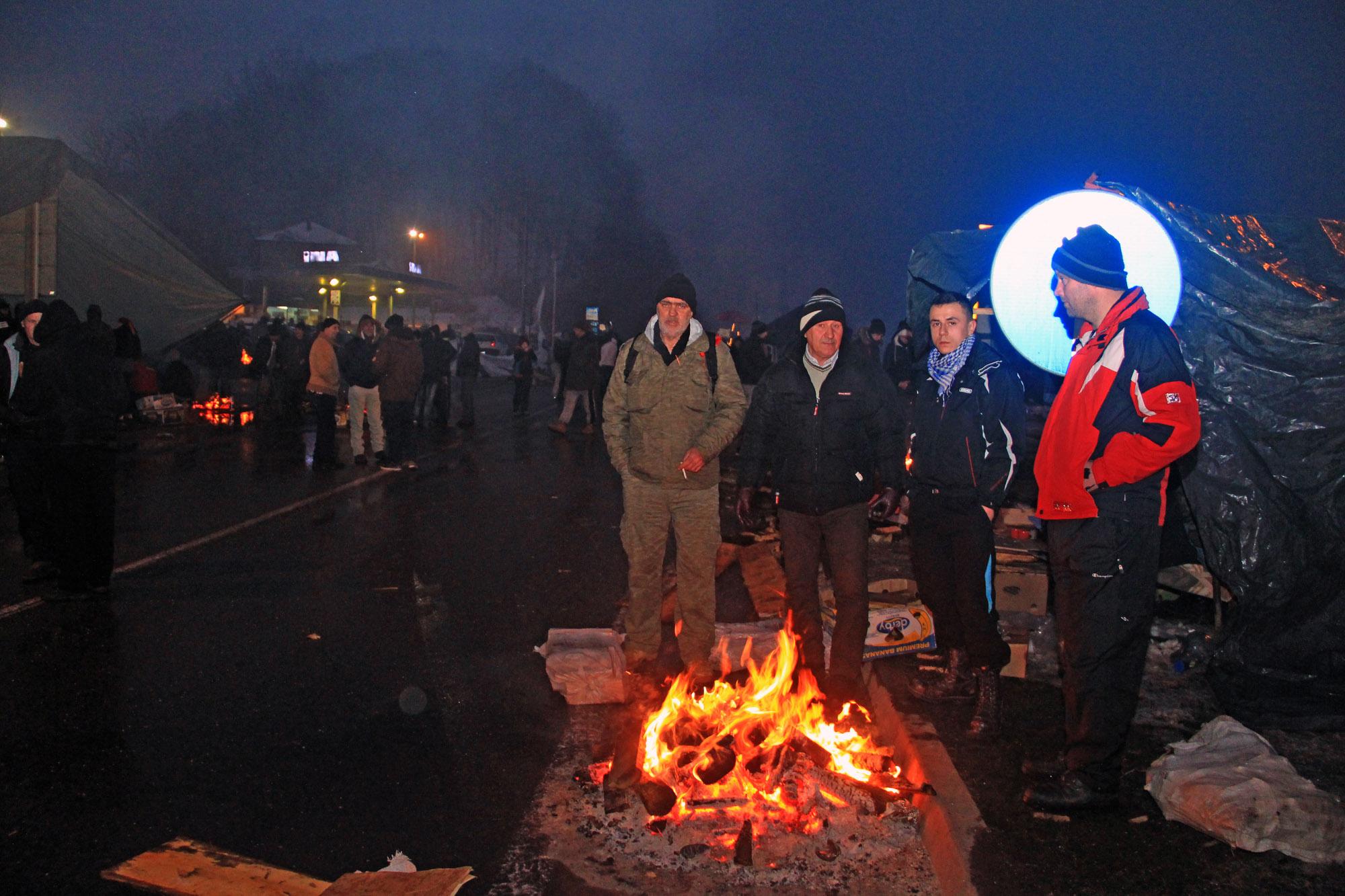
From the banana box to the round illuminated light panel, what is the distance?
1.73 m

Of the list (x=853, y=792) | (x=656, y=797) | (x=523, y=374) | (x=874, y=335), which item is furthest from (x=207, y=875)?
(x=523, y=374)

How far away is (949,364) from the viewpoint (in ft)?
15.1

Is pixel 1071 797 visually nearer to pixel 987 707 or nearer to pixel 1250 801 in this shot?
pixel 1250 801

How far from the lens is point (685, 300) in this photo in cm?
490

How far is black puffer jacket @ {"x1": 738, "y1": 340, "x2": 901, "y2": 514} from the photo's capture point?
4.61m

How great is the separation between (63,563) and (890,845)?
5.74m

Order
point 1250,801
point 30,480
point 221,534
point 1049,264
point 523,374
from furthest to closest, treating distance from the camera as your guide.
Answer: point 523,374 → point 221,534 → point 30,480 → point 1049,264 → point 1250,801

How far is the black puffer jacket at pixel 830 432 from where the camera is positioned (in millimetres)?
4609

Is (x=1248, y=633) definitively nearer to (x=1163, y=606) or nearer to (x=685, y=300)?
(x=1163, y=606)

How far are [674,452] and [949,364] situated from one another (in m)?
1.47

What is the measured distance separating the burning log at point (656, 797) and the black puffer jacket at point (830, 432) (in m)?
1.66

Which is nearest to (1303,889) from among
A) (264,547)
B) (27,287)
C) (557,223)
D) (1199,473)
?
(1199,473)

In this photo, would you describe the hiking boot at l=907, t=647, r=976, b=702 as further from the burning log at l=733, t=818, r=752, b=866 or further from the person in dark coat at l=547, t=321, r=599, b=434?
the person in dark coat at l=547, t=321, r=599, b=434

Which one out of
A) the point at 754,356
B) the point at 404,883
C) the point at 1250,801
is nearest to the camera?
the point at 404,883
